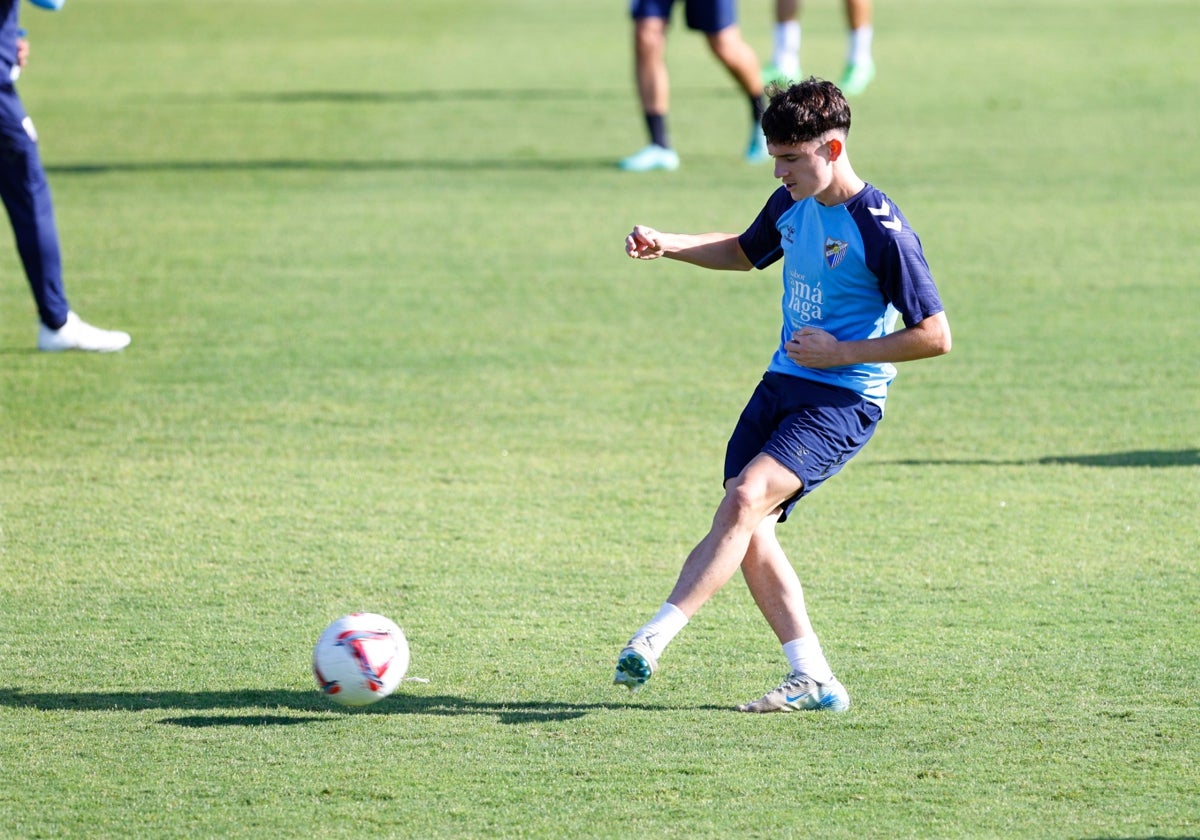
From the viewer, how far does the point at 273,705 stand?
4648 millimetres

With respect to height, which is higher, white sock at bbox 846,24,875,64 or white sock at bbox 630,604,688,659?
white sock at bbox 630,604,688,659

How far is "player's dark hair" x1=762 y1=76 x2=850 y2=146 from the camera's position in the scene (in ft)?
14.3

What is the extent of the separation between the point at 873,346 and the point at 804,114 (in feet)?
2.08

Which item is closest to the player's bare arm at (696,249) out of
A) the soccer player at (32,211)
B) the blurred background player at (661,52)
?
the soccer player at (32,211)

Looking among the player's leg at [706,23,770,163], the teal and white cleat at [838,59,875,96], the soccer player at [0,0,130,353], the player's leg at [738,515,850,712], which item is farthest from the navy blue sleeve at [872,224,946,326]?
the teal and white cleat at [838,59,875,96]

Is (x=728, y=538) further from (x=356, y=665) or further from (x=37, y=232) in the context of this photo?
(x=37, y=232)

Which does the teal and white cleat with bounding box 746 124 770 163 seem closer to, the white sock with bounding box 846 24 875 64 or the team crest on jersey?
the white sock with bounding box 846 24 875 64

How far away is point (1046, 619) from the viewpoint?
5320 mm

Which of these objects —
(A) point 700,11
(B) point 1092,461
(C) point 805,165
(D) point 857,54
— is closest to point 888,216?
(C) point 805,165

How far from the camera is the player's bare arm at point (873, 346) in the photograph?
4398 millimetres

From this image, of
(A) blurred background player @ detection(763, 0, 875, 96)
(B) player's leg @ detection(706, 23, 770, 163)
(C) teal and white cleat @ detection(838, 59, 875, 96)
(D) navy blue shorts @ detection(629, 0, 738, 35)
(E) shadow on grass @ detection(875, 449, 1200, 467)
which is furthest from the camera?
(C) teal and white cleat @ detection(838, 59, 875, 96)

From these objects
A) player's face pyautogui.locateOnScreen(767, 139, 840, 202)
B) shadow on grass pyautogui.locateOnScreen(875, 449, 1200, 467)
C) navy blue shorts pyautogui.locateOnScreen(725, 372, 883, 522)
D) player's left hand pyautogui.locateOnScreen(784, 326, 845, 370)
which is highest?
player's face pyautogui.locateOnScreen(767, 139, 840, 202)

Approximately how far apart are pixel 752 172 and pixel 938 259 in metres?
3.43

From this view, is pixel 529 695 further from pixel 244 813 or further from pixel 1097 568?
pixel 1097 568
